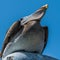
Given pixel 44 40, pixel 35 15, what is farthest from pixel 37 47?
pixel 35 15

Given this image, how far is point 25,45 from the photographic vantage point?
587 cm

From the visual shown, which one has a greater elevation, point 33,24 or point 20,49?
point 33,24

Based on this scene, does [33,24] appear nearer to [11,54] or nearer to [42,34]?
[42,34]

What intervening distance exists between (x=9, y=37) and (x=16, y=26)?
247 mm

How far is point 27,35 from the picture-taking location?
227 inches

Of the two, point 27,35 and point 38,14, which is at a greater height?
point 38,14

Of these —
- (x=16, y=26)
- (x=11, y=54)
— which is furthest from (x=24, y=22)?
(x=11, y=54)

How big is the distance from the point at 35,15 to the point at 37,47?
1.93 ft

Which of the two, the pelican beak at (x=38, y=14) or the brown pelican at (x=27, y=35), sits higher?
the pelican beak at (x=38, y=14)

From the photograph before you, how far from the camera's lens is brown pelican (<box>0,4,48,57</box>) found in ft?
19.0

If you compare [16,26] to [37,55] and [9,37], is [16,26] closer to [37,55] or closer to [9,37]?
[9,37]

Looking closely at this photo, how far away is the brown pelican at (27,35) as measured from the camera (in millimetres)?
5777

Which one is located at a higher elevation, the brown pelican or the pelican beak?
the pelican beak

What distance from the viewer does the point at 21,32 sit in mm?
5879
